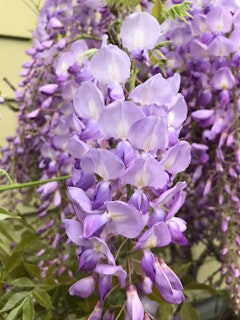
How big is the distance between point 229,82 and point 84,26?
38 cm

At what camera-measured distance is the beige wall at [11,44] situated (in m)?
1.52

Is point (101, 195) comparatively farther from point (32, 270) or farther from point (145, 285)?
point (32, 270)

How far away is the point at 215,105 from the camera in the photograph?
103 centimetres

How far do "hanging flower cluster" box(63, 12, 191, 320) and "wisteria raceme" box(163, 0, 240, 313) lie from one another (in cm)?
30

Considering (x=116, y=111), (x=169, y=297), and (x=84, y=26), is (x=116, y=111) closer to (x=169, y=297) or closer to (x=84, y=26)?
(x=169, y=297)

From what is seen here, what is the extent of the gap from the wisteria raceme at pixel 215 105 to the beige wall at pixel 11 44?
591mm

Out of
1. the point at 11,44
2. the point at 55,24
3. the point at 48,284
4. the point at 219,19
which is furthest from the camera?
the point at 11,44

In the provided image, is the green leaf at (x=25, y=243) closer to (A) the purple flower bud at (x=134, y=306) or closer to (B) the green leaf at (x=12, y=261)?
(B) the green leaf at (x=12, y=261)

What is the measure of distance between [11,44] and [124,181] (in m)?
1.01

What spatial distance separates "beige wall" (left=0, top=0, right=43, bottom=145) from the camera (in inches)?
59.8

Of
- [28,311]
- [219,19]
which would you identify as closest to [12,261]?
[28,311]

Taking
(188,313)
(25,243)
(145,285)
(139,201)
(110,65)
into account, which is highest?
(110,65)

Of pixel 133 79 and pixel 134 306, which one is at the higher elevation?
pixel 133 79

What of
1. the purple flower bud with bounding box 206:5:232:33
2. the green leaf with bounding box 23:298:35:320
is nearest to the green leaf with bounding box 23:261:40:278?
the green leaf with bounding box 23:298:35:320
